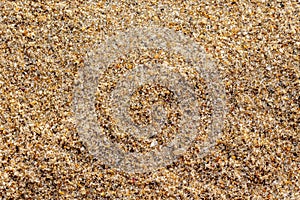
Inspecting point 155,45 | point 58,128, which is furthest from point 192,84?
point 58,128

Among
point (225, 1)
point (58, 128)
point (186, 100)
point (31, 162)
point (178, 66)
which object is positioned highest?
point (225, 1)

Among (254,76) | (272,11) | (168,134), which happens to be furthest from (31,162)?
(272,11)

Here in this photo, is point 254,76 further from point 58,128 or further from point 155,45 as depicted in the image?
point 58,128

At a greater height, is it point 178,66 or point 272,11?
point 272,11

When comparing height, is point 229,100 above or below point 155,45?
below

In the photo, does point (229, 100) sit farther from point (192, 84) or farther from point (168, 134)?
point (168, 134)
